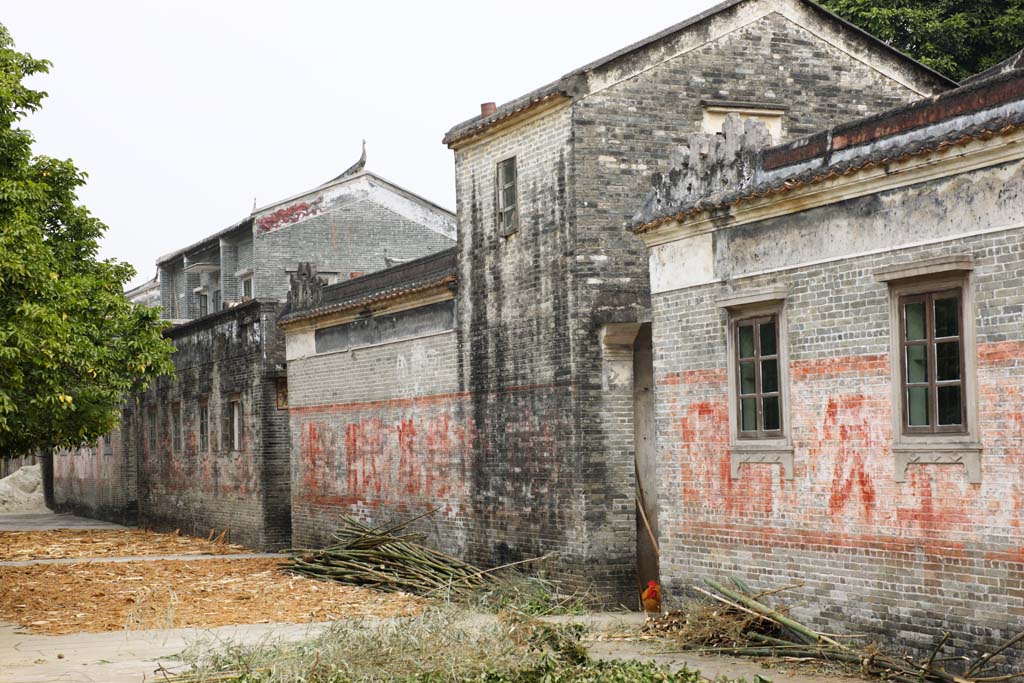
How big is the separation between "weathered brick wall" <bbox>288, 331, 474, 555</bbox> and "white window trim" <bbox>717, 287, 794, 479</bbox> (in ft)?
19.8

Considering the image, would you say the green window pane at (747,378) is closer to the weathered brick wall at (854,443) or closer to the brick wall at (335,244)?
the weathered brick wall at (854,443)

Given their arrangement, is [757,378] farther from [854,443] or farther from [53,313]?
[53,313]

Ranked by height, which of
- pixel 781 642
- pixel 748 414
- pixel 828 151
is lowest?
pixel 781 642

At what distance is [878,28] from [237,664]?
1937 centimetres

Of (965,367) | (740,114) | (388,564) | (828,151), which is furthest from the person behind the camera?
(388,564)

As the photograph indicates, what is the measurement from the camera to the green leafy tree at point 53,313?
15.4 meters

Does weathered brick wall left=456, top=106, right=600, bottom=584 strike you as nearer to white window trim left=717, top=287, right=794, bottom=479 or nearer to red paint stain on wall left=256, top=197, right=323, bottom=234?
white window trim left=717, top=287, right=794, bottom=479

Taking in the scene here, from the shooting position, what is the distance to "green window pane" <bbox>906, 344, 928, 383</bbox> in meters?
11.4

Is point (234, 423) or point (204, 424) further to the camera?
point (204, 424)

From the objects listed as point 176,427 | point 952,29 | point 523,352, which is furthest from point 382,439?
point 952,29

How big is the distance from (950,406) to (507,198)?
8.24 m

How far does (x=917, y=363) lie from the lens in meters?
11.5

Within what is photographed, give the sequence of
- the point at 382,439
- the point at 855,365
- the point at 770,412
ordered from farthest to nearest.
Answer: the point at 382,439, the point at 770,412, the point at 855,365

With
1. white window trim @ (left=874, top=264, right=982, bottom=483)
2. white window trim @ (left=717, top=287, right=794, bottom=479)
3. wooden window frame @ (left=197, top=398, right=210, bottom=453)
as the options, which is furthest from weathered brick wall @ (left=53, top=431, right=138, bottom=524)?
white window trim @ (left=874, top=264, right=982, bottom=483)
